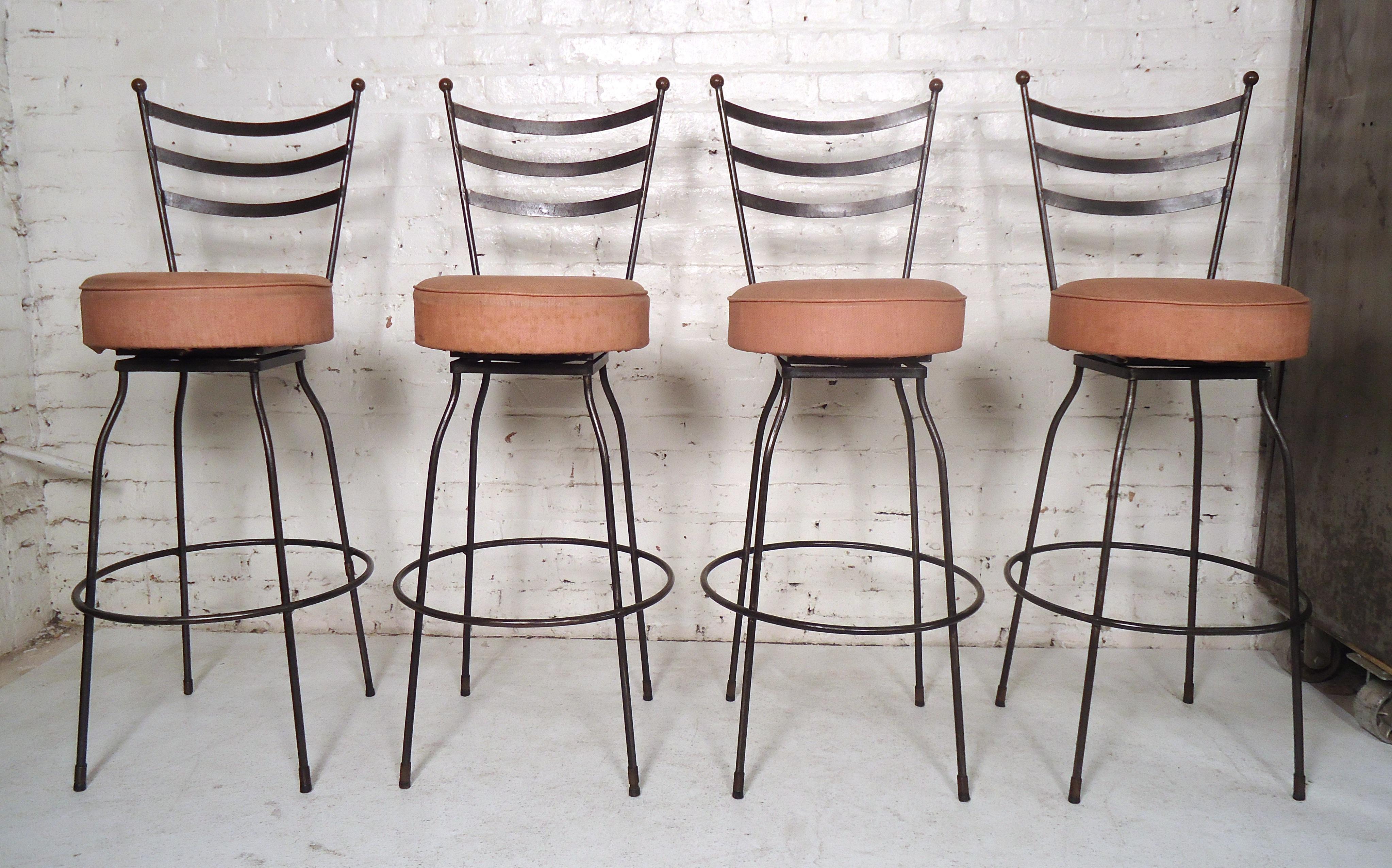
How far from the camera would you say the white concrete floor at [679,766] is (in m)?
1.59

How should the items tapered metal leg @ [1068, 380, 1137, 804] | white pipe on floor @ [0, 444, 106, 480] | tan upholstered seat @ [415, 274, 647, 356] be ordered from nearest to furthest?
tan upholstered seat @ [415, 274, 647, 356], tapered metal leg @ [1068, 380, 1137, 804], white pipe on floor @ [0, 444, 106, 480]

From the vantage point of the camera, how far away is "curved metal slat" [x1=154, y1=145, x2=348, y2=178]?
1.96 m

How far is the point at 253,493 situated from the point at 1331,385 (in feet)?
8.88

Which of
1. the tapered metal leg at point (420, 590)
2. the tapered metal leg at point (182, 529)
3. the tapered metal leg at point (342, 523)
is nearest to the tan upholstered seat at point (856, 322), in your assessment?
the tapered metal leg at point (420, 590)

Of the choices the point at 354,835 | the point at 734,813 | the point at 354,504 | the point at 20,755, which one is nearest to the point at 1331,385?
the point at 734,813

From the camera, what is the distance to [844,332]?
155cm

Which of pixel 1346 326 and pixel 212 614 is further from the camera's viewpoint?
pixel 1346 326

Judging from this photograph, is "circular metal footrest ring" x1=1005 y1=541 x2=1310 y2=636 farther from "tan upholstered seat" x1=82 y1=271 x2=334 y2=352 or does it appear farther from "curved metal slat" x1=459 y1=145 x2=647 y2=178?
"tan upholstered seat" x1=82 y1=271 x2=334 y2=352

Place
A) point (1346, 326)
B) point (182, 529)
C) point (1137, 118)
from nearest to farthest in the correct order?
point (1137, 118) < point (1346, 326) < point (182, 529)

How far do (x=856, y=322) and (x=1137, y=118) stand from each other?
885 millimetres

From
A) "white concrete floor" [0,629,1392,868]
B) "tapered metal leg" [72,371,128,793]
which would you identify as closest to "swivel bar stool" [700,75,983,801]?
"white concrete floor" [0,629,1392,868]

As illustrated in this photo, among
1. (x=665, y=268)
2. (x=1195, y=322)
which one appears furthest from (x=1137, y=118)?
(x=665, y=268)

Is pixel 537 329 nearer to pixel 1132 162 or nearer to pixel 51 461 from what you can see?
pixel 1132 162

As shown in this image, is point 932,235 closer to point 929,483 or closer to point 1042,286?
point 1042,286
